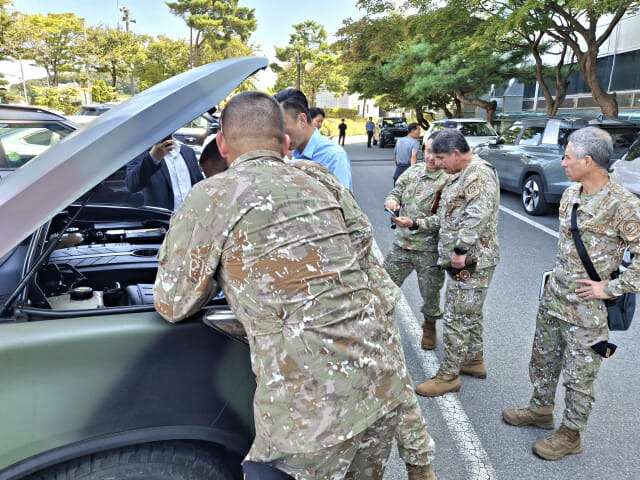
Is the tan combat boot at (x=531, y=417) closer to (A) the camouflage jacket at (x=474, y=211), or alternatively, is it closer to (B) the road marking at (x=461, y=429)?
(B) the road marking at (x=461, y=429)

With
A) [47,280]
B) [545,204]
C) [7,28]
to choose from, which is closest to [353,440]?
[47,280]

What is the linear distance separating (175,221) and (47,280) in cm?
116

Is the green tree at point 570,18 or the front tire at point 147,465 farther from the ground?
the green tree at point 570,18

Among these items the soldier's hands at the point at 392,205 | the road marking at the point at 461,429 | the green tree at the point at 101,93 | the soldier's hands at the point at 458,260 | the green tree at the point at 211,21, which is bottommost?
the road marking at the point at 461,429

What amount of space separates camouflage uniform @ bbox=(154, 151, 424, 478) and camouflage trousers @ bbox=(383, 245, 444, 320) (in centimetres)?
228

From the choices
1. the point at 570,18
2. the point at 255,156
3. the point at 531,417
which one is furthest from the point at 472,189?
the point at 570,18

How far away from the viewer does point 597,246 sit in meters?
2.48

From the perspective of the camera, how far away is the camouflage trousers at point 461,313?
123 inches

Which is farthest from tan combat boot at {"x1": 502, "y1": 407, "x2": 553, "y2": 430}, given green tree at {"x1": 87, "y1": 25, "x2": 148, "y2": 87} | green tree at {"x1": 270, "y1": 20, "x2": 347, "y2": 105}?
green tree at {"x1": 270, "y1": 20, "x2": 347, "y2": 105}

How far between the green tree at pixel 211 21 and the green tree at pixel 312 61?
7539mm

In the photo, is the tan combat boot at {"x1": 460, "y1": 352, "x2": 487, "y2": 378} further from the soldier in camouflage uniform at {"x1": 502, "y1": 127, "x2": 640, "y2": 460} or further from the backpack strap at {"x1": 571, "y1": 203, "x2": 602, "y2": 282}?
the backpack strap at {"x1": 571, "y1": 203, "x2": 602, "y2": 282}

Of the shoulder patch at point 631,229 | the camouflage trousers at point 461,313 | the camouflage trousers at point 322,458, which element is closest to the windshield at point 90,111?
the camouflage trousers at point 461,313

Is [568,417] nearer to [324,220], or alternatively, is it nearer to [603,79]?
[324,220]

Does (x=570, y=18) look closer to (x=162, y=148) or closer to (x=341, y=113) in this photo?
(x=162, y=148)
